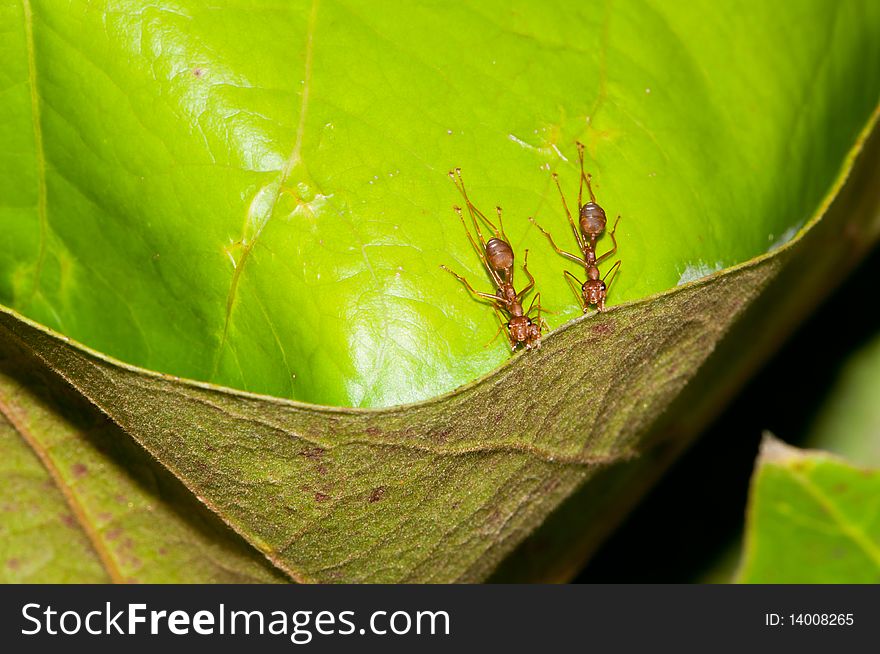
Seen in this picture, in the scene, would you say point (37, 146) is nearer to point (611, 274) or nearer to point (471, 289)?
point (471, 289)

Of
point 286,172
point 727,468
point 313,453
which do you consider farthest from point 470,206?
point 727,468

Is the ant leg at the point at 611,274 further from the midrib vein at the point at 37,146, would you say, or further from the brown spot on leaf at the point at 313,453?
the midrib vein at the point at 37,146

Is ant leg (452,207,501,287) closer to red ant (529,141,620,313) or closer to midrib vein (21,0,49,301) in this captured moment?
red ant (529,141,620,313)

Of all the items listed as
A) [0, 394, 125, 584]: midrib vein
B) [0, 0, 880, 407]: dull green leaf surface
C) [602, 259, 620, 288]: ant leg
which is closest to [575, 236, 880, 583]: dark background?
[0, 0, 880, 407]: dull green leaf surface

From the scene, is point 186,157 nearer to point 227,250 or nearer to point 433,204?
point 227,250

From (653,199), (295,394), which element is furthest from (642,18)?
(295,394)
